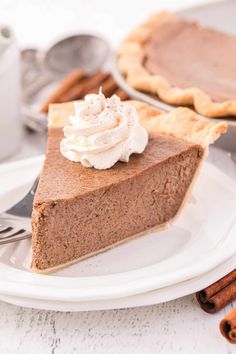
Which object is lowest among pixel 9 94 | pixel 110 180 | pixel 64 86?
pixel 64 86

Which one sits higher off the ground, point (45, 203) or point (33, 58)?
point (45, 203)

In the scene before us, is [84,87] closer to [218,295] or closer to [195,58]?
[195,58]

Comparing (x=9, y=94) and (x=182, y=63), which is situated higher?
(x=182, y=63)

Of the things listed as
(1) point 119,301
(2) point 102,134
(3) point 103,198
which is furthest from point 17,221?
(1) point 119,301

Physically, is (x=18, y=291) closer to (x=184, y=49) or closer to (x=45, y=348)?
(x=45, y=348)

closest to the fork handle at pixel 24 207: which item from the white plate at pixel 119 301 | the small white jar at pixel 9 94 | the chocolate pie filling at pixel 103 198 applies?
the chocolate pie filling at pixel 103 198

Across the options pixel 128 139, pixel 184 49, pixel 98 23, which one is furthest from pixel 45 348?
pixel 98 23

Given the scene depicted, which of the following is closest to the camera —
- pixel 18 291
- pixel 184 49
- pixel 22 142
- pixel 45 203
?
pixel 18 291

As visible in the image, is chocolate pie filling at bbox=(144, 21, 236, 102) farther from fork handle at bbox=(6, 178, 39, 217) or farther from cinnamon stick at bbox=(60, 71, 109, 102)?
fork handle at bbox=(6, 178, 39, 217)

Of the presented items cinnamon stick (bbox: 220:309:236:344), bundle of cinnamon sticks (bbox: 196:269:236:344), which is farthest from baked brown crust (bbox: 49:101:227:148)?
cinnamon stick (bbox: 220:309:236:344)
